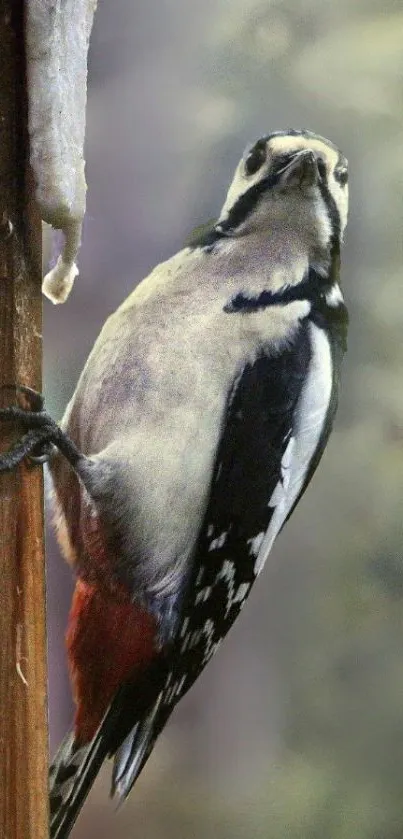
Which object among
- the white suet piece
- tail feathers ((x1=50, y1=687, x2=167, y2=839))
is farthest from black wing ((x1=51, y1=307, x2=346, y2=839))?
the white suet piece

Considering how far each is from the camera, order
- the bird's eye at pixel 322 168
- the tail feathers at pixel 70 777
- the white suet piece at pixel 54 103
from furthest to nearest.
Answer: the bird's eye at pixel 322 168, the tail feathers at pixel 70 777, the white suet piece at pixel 54 103

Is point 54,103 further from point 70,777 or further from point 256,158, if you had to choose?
point 70,777

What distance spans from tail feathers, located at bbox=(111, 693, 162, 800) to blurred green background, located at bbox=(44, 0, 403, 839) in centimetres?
2

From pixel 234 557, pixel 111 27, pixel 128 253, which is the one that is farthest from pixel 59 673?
pixel 111 27

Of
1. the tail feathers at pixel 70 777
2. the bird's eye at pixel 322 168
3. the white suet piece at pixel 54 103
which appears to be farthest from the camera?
the bird's eye at pixel 322 168

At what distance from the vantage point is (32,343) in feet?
2.02

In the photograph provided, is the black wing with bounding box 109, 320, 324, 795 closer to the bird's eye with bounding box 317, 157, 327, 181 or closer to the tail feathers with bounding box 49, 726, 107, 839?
the tail feathers with bounding box 49, 726, 107, 839

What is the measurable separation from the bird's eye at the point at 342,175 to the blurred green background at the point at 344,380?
2 cm

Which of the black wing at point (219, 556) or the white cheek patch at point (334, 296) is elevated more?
the white cheek patch at point (334, 296)

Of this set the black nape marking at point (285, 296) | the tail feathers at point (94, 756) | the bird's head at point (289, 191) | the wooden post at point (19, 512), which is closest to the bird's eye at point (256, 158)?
the bird's head at point (289, 191)

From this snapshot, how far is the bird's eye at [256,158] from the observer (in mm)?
965

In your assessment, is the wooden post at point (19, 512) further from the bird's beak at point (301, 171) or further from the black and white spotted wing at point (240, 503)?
the bird's beak at point (301, 171)

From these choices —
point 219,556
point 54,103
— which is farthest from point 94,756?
point 54,103

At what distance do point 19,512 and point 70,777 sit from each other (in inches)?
16.6
